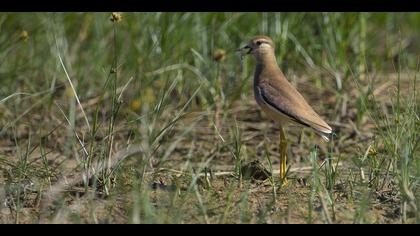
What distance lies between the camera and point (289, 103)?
219 inches

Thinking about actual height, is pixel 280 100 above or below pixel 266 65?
below

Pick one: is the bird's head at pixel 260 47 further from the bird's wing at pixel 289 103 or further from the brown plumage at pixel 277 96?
the bird's wing at pixel 289 103

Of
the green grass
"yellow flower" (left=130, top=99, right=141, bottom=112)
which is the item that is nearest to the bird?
the green grass

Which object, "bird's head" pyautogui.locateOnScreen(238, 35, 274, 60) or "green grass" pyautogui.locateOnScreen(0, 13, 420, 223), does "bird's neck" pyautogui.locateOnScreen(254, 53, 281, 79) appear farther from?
"green grass" pyautogui.locateOnScreen(0, 13, 420, 223)

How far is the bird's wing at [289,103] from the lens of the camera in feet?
17.7

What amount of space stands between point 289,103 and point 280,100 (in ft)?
0.30

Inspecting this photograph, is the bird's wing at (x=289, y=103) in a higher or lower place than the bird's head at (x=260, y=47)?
lower

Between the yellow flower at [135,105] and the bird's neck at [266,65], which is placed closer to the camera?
the yellow flower at [135,105]

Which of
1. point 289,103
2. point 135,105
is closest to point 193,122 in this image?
point 135,105

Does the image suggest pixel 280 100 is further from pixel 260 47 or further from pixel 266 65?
pixel 260 47

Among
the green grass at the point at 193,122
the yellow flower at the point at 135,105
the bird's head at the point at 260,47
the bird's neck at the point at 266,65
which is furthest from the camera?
the bird's head at the point at 260,47

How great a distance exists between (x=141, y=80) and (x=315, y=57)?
1.88m

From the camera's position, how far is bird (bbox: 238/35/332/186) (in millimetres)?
5414

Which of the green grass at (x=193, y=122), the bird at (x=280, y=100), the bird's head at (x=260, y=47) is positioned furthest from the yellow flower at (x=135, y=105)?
the bird's head at (x=260, y=47)
